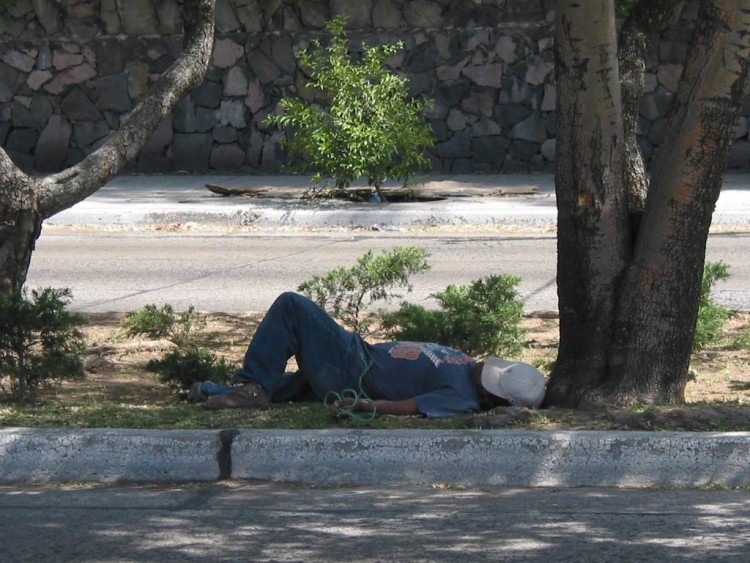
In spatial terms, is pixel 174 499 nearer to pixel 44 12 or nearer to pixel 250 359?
pixel 250 359

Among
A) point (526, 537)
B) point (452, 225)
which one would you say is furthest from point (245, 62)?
point (526, 537)

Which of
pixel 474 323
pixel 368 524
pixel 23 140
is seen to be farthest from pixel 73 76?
pixel 368 524

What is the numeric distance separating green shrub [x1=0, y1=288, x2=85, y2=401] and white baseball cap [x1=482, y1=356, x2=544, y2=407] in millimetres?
1942

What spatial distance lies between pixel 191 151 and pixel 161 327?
1075 cm

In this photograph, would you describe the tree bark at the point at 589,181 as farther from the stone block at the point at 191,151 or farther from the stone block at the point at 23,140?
the stone block at the point at 23,140

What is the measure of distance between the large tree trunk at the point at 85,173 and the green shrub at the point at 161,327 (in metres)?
1.05

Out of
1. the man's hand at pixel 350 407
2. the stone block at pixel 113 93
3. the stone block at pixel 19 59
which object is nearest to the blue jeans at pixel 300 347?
the man's hand at pixel 350 407

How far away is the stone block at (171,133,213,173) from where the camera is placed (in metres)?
18.4

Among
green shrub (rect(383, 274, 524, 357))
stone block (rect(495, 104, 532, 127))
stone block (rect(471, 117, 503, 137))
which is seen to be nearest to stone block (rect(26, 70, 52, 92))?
stone block (rect(471, 117, 503, 137))

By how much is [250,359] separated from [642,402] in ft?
5.85

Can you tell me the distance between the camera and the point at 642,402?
5.84m

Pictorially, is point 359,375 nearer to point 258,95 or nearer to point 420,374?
point 420,374

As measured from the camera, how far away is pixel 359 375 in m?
5.96

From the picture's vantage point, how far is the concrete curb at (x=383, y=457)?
203 inches
